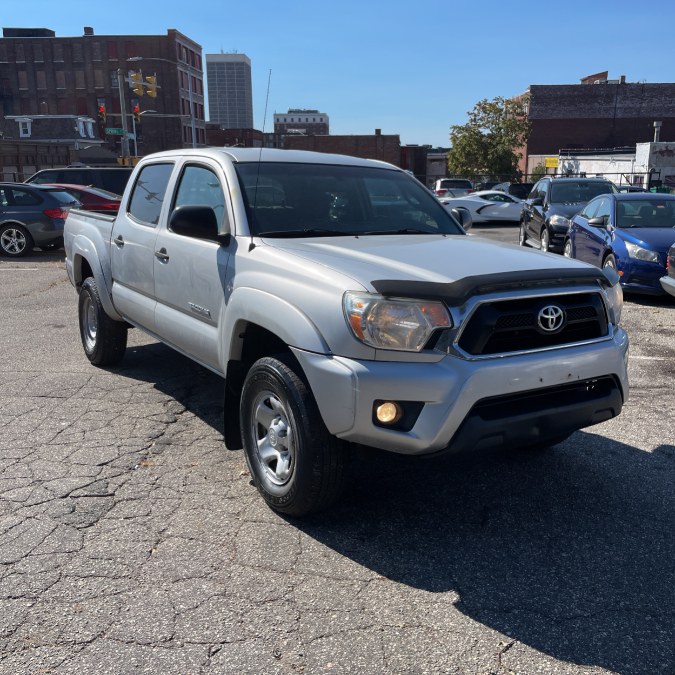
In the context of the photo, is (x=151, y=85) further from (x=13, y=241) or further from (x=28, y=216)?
(x=13, y=241)

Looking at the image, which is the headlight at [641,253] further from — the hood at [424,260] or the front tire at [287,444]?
the front tire at [287,444]

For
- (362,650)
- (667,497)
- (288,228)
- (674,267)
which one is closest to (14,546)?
(362,650)

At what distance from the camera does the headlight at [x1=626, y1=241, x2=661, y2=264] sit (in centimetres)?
934

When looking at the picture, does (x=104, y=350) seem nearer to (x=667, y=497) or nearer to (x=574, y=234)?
(x=667, y=497)

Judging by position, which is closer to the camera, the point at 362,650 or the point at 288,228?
the point at 362,650

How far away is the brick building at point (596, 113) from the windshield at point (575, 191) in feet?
166

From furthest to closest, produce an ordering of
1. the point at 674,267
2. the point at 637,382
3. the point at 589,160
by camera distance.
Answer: the point at 589,160
the point at 674,267
the point at 637,382

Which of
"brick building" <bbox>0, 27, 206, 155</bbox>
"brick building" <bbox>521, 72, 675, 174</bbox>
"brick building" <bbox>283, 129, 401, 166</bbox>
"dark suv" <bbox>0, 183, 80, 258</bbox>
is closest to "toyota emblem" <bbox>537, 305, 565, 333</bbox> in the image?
"dark suv" <bbox>0, 183, 80, 258</bbox>

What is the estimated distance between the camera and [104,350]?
6309 mm

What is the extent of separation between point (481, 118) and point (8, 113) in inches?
2450

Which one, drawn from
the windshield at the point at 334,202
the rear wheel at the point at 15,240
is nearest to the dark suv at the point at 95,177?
the rear wheel at the point at 15,240

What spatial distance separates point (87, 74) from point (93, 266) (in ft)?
290

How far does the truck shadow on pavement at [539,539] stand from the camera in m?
2.76

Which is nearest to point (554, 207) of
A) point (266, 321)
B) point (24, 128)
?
point (266, 321)
